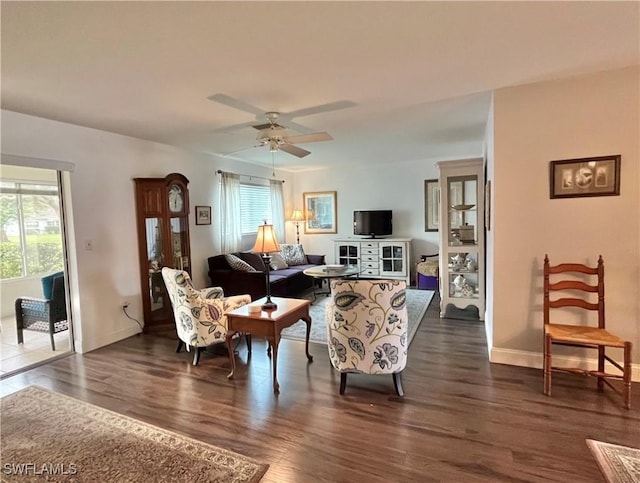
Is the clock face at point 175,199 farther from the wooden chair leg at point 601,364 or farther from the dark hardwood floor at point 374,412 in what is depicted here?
the wooden chair leg at point 601,364

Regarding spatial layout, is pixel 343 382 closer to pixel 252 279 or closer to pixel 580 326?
pixel 580 326

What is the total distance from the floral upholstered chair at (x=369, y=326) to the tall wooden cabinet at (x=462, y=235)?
2.23 metres

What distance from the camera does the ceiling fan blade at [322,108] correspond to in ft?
9.79

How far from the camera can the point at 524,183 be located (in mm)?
3055

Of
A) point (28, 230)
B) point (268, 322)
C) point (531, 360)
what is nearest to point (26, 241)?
point (28, 230)

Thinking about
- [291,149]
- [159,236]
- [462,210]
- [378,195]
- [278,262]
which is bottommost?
[278,262]

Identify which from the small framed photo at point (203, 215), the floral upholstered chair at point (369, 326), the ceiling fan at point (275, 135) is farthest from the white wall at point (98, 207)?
the floral upholstered chair at point (369, 326)

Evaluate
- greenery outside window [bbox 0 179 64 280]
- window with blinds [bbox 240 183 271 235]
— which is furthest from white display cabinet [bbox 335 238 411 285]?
greenery outside window [bbox 0 179 64 280]

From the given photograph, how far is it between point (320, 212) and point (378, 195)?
1.39 meters

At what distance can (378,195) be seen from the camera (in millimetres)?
7434

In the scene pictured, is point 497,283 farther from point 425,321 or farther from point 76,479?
point 76,479

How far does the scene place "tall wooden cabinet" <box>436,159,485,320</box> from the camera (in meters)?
4.47

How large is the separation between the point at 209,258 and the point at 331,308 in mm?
3236

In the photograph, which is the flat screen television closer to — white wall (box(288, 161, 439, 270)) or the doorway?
white wall (box(288, 161, 439, 270))
